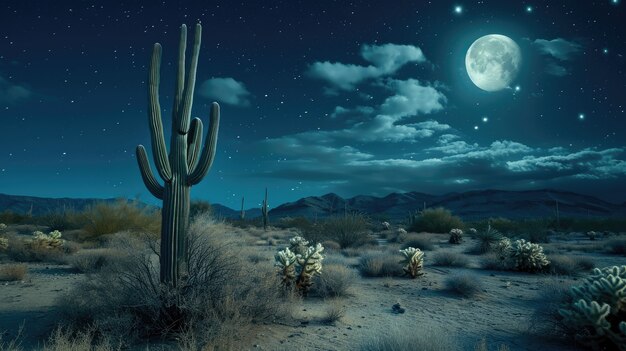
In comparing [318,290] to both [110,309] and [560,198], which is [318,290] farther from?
[560,198]

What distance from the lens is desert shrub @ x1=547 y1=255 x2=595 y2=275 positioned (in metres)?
10.8

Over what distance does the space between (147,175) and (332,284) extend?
4300 mm

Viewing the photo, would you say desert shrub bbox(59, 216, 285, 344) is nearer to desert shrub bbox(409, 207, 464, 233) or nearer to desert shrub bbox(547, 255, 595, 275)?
desert shrub bbox(547, 255, 595, 275)

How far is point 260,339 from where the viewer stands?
207 inches

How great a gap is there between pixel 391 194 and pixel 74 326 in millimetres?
137237

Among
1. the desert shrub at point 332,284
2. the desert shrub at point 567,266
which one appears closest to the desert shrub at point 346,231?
the desert shrub at point 567,266

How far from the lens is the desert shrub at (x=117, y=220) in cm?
1602

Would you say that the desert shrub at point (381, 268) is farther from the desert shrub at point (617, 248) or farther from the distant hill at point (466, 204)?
the distant hill at point (466, 204)

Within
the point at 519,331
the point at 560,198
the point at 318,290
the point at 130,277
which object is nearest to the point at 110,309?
the point at 130,277

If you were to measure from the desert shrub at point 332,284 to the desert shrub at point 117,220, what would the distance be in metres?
10.0

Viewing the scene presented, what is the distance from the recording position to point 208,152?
258 inches

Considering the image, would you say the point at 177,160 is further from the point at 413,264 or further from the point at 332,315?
the point at 413,264

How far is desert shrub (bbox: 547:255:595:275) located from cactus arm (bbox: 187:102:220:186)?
32.0 ft

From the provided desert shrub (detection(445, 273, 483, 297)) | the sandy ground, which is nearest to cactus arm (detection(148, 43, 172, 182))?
the sandy ground
